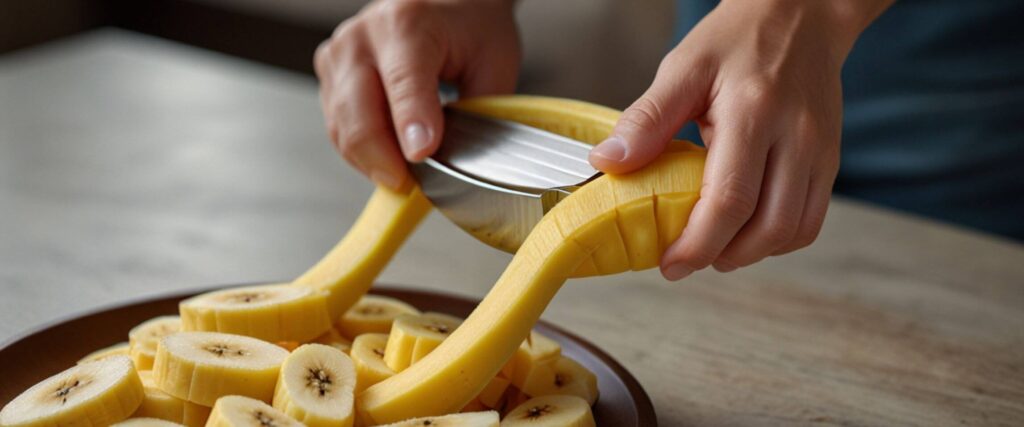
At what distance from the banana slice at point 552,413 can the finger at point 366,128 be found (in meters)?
0.27

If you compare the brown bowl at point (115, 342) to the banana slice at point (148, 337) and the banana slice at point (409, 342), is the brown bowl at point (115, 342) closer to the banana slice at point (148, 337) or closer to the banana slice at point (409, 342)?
the banana slice at point (148, 337)


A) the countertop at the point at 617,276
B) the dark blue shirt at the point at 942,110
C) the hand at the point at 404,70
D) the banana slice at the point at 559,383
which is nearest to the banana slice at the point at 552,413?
the banana slice at the point at 559,383

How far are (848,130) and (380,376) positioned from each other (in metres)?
1.03

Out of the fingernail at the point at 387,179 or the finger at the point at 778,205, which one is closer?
the finger at the point at 778,205

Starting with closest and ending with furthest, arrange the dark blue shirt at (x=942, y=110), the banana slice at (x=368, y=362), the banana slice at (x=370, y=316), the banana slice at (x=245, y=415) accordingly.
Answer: the banana slice at (x=245, y=415) < the banana slice at (x=368, y=362) < the banana slice at (x=370, y=316) < the dark blue shirt at (x=942, y=110)

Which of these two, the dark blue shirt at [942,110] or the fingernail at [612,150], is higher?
the fingernail at [612,150]

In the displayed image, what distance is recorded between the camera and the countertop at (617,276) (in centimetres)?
97

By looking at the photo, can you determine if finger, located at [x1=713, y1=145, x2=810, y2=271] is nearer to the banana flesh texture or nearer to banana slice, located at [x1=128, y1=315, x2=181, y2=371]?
the banana flesh texture

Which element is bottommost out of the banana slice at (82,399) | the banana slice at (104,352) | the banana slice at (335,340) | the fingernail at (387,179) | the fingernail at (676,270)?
the banana slice at (335,340)

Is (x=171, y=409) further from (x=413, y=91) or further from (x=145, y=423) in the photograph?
(x=413, y=91)

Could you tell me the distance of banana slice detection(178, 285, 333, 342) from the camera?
81 centimetres

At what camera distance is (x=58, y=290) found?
1112 millimetres

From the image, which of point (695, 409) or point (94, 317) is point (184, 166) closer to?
point (94, 317)

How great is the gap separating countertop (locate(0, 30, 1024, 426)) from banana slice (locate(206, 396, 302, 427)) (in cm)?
34
